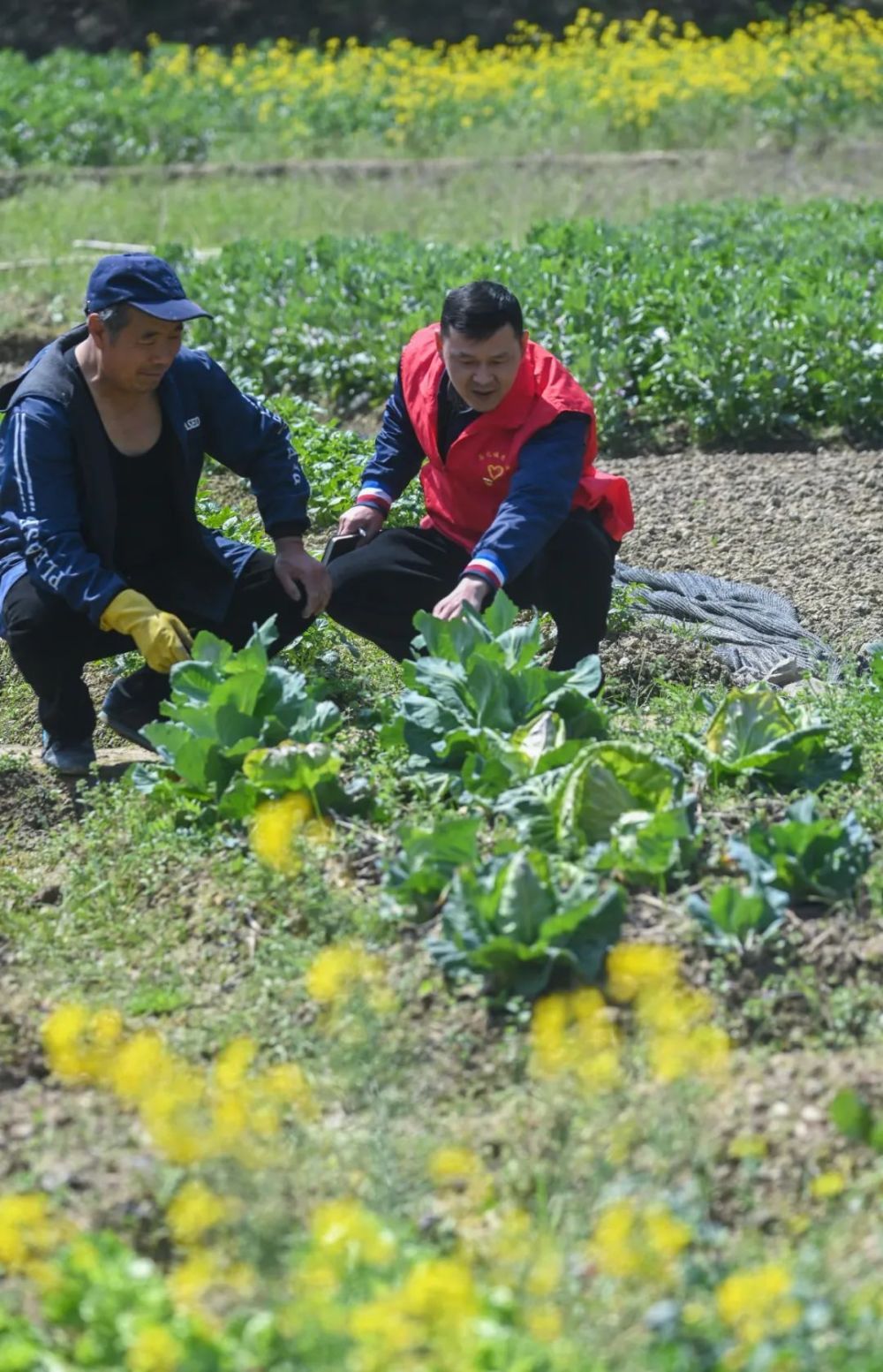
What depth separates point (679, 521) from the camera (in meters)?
6.29

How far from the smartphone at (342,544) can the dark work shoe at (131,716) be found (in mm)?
598

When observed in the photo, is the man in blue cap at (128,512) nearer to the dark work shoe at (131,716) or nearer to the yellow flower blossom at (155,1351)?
the dark work shoe at (131,716)

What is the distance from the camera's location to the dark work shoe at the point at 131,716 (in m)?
4.52

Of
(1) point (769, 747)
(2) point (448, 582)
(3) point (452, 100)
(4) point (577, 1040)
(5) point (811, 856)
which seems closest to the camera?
(4) point (577, 1040)

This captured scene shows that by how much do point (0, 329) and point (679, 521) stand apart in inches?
184

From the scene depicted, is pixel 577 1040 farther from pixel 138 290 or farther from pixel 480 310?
pixel 138 290

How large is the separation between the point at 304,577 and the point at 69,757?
73 centimetres

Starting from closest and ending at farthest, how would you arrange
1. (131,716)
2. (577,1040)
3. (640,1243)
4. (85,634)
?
(640,1243) < (577,1040) < (85,634) < (131,716)

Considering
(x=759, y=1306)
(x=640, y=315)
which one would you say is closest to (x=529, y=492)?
(x=759, y=1306)

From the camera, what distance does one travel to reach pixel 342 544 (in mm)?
4746

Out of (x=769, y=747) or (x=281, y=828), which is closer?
(x=281, y=828)

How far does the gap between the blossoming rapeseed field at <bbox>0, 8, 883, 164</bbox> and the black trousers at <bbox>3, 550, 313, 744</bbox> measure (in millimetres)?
11111

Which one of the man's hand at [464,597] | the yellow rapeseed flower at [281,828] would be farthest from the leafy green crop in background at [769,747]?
the yellow rapeseed flower at [281,828]

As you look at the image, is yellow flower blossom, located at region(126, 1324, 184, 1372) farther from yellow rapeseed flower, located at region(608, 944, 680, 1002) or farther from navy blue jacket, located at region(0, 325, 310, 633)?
navy blue jacket, located at region(0, 325, 310, 633)
